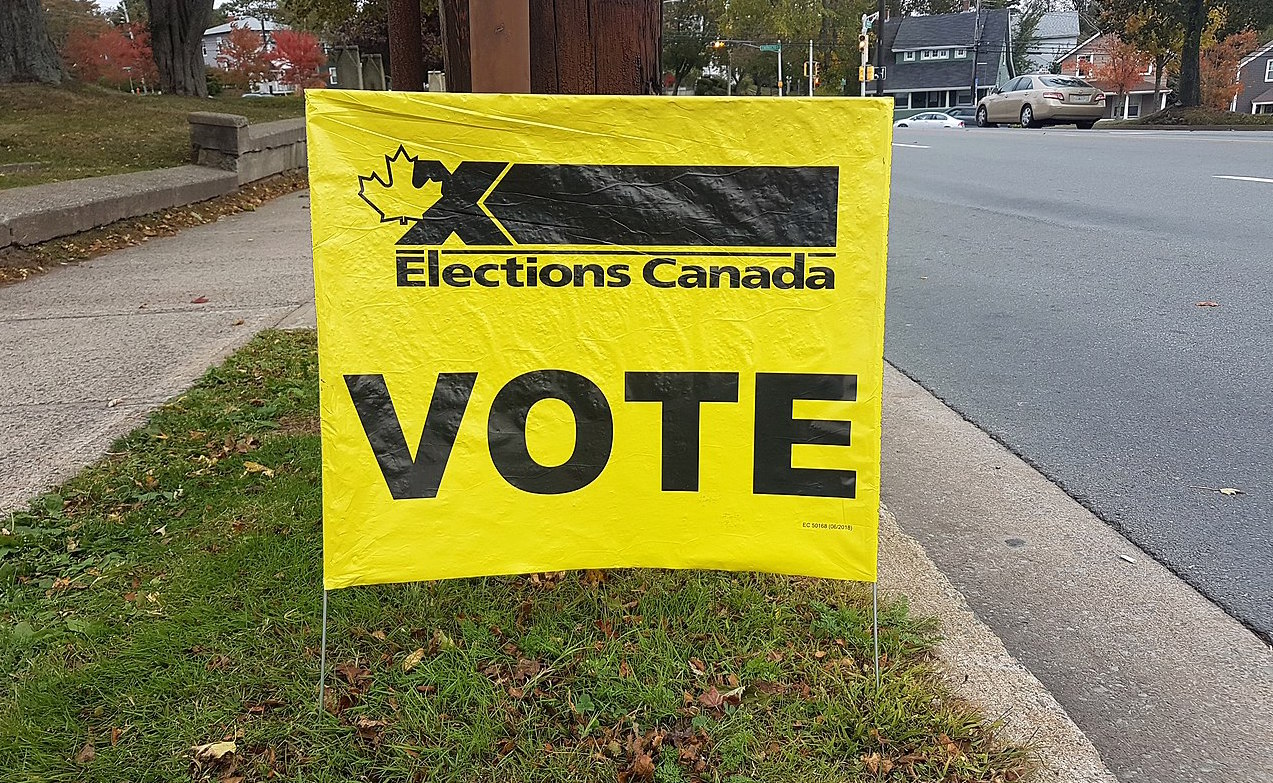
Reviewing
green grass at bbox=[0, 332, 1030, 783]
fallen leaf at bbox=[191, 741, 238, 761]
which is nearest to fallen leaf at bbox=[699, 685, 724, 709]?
green grass at bbox=[0, 332, 1030, 783]

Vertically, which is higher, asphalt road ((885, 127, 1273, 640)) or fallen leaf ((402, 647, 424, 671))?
asphalt road ((885, 127, 1273, 640))

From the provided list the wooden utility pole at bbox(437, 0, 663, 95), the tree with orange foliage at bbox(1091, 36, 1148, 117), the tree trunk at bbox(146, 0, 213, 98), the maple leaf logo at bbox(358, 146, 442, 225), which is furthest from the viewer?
the tree with orange foliage at bbox(1091, 36, 1148, 117)

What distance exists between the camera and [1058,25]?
334 ft

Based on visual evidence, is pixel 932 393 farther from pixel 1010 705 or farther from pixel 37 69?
pixel 37 69

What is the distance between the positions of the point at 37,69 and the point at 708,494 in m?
21.4

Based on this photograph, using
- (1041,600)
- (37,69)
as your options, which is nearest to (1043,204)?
(1041,600)

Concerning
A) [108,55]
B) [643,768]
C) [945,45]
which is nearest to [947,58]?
[945,45]

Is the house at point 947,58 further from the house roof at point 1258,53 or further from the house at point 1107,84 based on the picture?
the house roof at point 1258,53

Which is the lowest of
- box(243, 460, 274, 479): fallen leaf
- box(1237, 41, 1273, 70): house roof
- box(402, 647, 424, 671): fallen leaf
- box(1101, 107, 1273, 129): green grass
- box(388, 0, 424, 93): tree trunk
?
box(402, 647, 424, 671): fallen leaf

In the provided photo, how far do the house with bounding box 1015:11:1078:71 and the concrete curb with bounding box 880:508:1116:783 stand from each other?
326 ft

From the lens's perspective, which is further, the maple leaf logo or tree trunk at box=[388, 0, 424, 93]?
tree trunk at box=[388, 0, 424, 93]

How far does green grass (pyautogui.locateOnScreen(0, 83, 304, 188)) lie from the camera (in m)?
12.2

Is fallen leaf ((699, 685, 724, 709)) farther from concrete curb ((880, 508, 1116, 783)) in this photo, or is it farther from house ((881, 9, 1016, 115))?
house ((881, 9, 1016, 115))

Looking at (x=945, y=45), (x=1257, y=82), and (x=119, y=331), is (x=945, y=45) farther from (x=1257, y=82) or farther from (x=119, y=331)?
(x=119, y=331)
